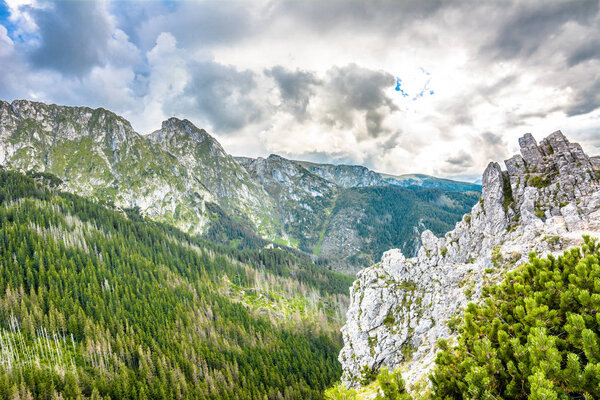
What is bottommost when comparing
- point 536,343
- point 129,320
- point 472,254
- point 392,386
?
point 129,320

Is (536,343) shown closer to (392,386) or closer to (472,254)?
(392,386)

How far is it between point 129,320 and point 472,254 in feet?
405

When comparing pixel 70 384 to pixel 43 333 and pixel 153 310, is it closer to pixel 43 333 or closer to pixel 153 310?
pixel 43 333

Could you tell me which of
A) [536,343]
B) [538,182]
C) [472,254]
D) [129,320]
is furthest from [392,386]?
[129,320]

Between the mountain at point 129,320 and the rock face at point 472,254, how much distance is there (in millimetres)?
57195

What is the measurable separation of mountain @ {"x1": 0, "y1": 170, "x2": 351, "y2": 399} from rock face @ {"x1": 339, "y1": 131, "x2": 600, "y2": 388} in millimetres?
57195

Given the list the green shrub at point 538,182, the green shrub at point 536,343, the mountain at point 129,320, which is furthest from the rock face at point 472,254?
the mountain at point 129,320

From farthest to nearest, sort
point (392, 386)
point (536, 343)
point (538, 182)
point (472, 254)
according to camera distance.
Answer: point (472, 254) < point (538, 182) < point (392, 386) < point (536, 343)

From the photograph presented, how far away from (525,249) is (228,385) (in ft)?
319

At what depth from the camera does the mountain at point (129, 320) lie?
7575 cm

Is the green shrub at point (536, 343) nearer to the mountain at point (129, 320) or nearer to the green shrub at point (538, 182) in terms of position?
the green shrub at point (538, 182)

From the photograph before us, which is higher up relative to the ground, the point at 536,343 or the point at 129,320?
the point at 536,343

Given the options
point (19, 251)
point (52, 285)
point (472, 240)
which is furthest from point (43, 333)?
point (472, 240)

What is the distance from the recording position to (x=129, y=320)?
103 meters
